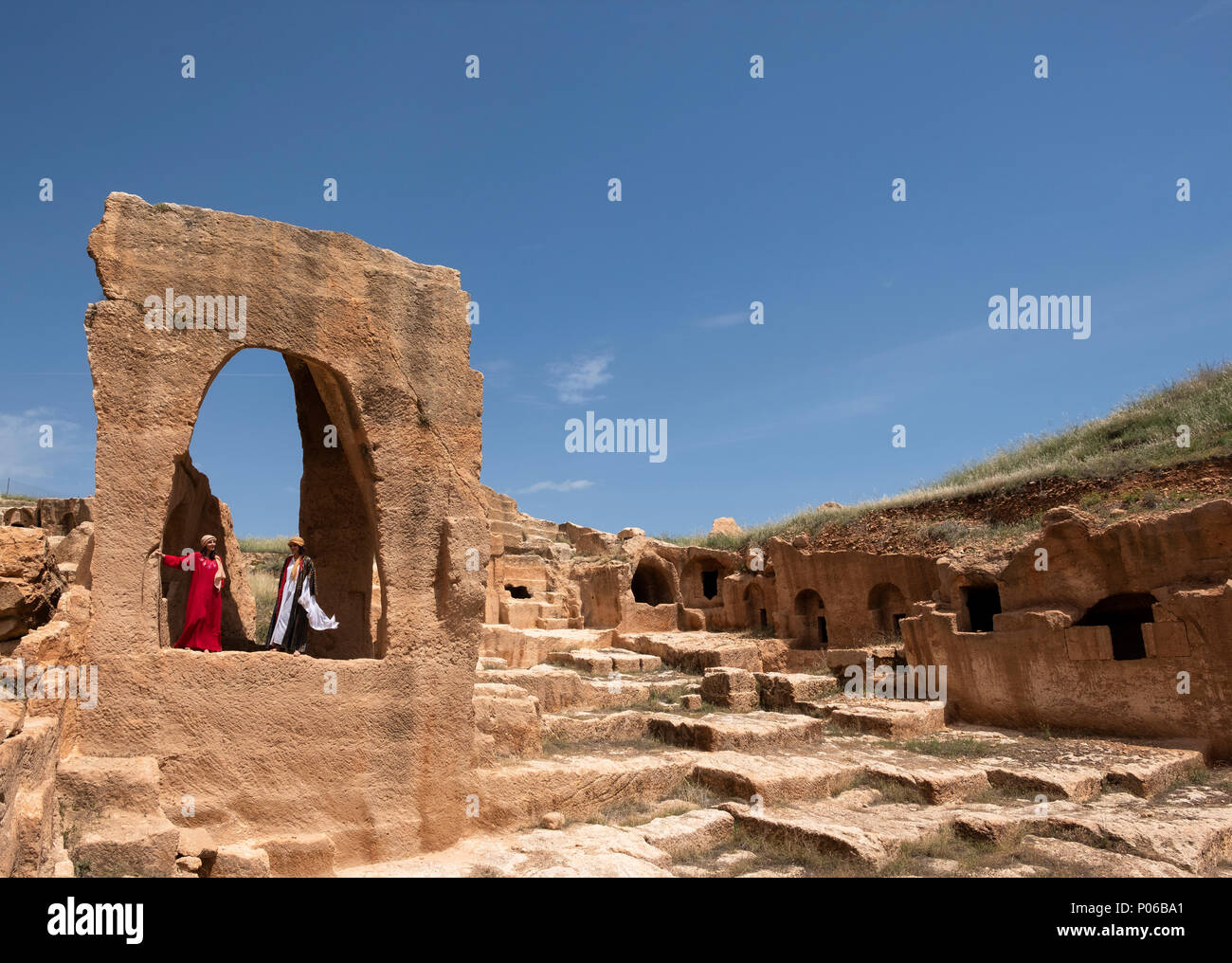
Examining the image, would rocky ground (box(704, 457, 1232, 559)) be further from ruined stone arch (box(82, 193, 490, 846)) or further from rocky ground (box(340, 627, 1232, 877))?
ruined stone arch (box(82, 193, 490, 846))

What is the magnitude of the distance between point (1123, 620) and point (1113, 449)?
311 inches

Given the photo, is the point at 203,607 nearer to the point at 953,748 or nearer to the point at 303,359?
the point at 303,359

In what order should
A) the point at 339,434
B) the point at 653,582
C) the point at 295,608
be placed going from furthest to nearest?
the point at 653,582 → the point at 295,608 → the point at 339,434

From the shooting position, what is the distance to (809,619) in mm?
18594

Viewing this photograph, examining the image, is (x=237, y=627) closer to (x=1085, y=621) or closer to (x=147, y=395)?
(x=147, y=395)

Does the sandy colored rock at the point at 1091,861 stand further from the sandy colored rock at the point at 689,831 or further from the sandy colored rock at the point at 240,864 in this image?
the sandy colored rock at the point at 240,864

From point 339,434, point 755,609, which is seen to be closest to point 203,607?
point 339,434

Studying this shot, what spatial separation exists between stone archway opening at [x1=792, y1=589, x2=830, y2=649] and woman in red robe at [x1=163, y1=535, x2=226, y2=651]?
1448cm

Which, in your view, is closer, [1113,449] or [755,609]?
[1113,449]

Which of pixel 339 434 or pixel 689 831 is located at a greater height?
pixel 339 434

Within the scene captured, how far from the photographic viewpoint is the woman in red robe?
570 centimetres

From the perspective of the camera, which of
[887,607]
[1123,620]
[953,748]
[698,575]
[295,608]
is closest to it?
[295,608]

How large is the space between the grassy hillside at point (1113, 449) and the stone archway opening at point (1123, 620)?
4.11 m
